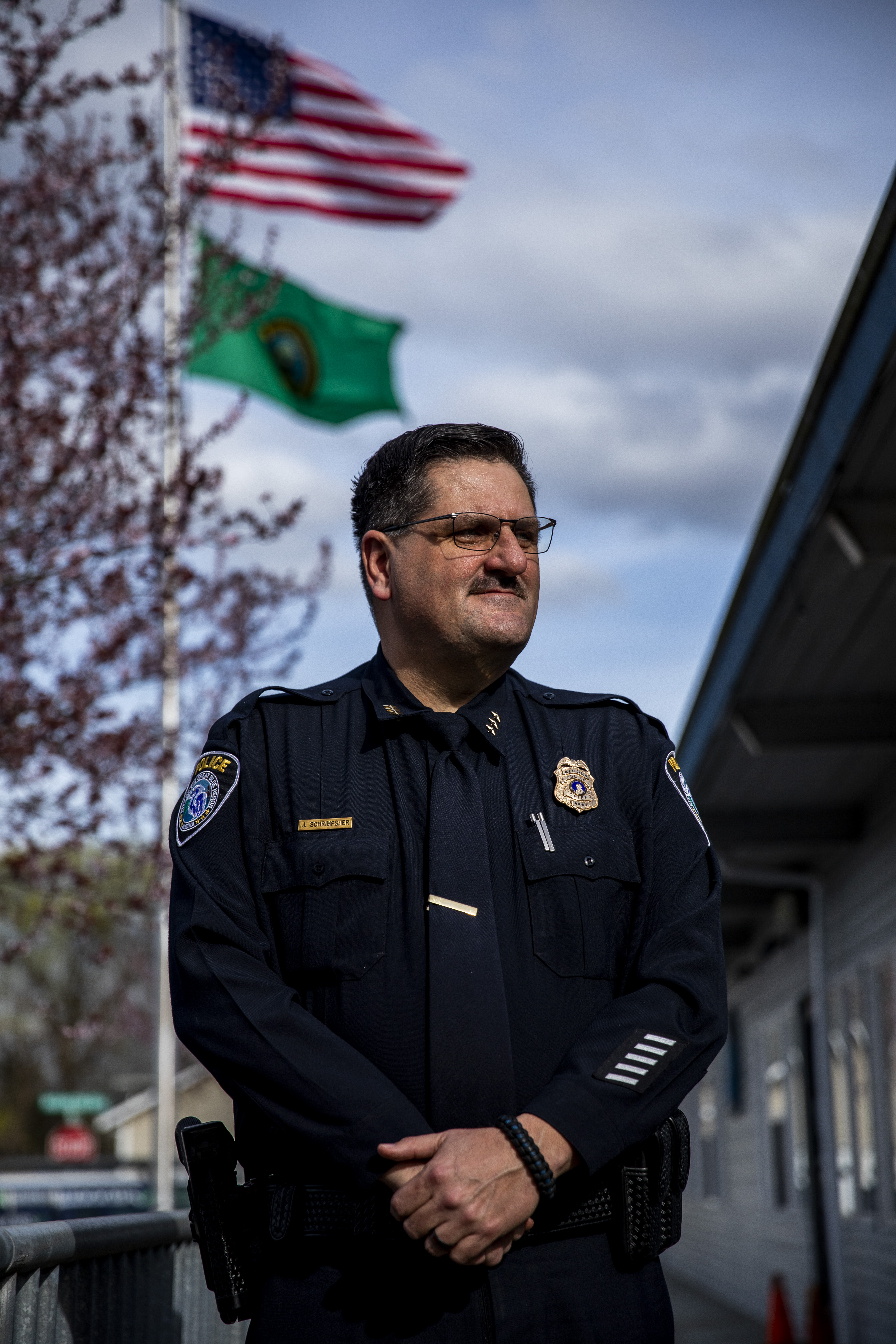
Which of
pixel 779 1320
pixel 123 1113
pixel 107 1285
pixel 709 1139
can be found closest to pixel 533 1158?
pixel 107 1285

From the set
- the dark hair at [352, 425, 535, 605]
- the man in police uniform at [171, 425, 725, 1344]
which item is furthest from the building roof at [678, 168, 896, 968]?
the man in police uniform at [171, 425, 725, 1344]

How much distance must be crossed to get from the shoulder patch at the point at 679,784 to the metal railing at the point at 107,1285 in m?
1.29

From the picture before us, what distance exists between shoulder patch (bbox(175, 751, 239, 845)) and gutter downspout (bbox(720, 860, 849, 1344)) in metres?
9.95

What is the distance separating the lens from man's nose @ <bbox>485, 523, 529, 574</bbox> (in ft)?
8.25

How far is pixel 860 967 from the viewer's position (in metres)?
11.2

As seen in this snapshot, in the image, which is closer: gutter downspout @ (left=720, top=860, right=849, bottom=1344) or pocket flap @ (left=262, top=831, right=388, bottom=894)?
pocket flap @ (left=262, top=831, right=388, bottom=894)

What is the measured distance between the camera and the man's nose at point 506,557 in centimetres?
251

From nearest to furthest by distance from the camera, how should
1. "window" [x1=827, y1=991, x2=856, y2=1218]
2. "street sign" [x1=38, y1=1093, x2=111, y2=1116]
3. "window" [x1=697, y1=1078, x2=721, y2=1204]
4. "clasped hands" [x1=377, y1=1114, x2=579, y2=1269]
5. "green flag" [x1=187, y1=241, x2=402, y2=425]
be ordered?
"clasped hands" [x1=377, y1=1114, x2=579, y2=1269] → "green flag" [x1=187, y1=241, x2=402, y2=425] → "window" [x1=827, y1=991, x2=856, y2=1218] → "window" [x1=697, y1=1078, x2=721, y2=1204] → "street sign" [x1=38, y1=1093, x2=111, y2=1116]

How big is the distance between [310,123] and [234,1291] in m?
10.2

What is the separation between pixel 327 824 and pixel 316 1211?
0.59 meters

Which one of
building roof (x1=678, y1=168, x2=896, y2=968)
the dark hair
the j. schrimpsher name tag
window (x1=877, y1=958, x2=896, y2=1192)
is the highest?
building roof (x1=678, y1=168, x2=896, y2=968)

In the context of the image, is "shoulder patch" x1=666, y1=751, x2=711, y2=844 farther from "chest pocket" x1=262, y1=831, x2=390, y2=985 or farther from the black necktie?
"chest pocket" x1=262, y1=831, x2=390, y2=985

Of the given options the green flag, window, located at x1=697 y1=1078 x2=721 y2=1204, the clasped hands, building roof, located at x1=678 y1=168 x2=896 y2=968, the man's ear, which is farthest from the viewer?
window, located at x1=697 y1=1078 x2=721 y2=1204

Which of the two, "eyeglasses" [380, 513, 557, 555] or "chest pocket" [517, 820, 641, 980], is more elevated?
"eyeglasses" [380, 513, 557, 555]
